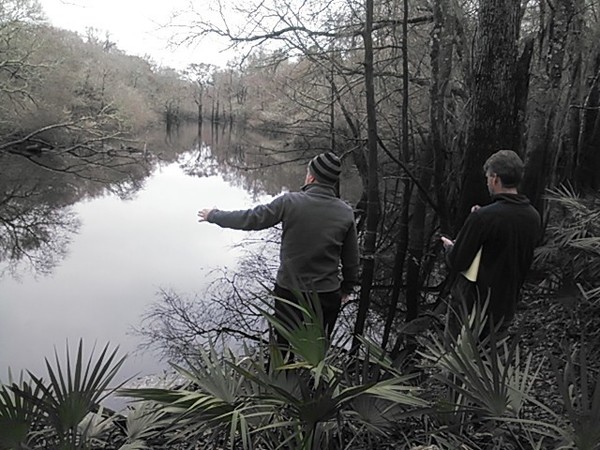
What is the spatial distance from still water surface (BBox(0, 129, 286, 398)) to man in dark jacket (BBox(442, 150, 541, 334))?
2.99 meters

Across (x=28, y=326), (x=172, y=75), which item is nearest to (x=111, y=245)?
(x=28, y=326)

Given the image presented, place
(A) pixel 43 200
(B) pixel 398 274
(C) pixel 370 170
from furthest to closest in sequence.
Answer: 1. (A) pixel 43 200
2. (B) pixel 398 274
3. (C) pixel 370 170

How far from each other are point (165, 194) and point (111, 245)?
8789 millimetres

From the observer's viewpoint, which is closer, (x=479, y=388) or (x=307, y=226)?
(x=479, y=388)

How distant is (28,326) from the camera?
820cm

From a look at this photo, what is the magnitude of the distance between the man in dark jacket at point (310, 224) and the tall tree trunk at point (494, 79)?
9.70ft

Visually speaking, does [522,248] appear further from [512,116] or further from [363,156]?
[363,156]

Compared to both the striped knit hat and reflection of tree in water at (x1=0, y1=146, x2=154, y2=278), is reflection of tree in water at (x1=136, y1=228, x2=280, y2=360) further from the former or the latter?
reflection of tree in water at (x1=0, y1=146, x2=154, y2=278)

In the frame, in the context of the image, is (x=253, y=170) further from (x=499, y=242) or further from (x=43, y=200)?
(x=499, y=242)

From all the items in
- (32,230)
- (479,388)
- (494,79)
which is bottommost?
(32,230)

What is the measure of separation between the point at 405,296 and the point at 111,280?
5.58 meters

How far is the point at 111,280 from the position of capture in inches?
424

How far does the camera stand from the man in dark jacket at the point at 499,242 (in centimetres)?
345

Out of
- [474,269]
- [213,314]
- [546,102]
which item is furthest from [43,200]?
[474,269]
